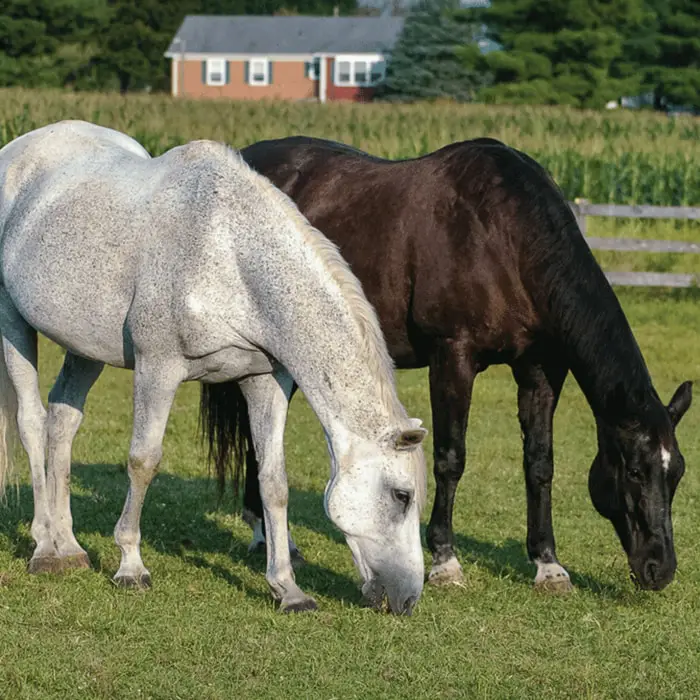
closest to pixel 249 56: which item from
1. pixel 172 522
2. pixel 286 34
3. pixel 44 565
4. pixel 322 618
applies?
pixel 286 34

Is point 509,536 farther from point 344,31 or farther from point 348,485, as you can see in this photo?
point 344,31

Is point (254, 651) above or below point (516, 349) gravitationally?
below

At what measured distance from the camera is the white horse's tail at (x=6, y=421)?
21.5ft

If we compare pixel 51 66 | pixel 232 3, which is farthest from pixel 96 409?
pixel 232 3

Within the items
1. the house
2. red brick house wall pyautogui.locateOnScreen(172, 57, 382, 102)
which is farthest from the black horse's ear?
red brick house wall pyautogui.locateOnScreen(172, 57, 382, 102)

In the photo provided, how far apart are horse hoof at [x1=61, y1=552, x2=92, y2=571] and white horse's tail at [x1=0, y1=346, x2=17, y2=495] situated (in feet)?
1.76

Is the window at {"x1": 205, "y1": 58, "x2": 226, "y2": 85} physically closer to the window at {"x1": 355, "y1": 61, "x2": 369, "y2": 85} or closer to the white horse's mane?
the window at {"x1": 355, "y1": 61, "x2": 369, "y2": 85}

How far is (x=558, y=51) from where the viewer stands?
5350cm

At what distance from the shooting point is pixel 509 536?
7.44 metres

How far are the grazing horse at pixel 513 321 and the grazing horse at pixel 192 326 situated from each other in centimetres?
87

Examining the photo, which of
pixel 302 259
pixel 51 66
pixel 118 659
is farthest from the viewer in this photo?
pixel 51 66

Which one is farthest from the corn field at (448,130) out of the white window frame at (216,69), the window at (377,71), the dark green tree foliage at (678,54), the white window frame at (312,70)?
the white window frame at (312,70)

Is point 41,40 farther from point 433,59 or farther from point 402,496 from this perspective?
point 402,496

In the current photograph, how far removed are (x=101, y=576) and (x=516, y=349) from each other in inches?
84.6
